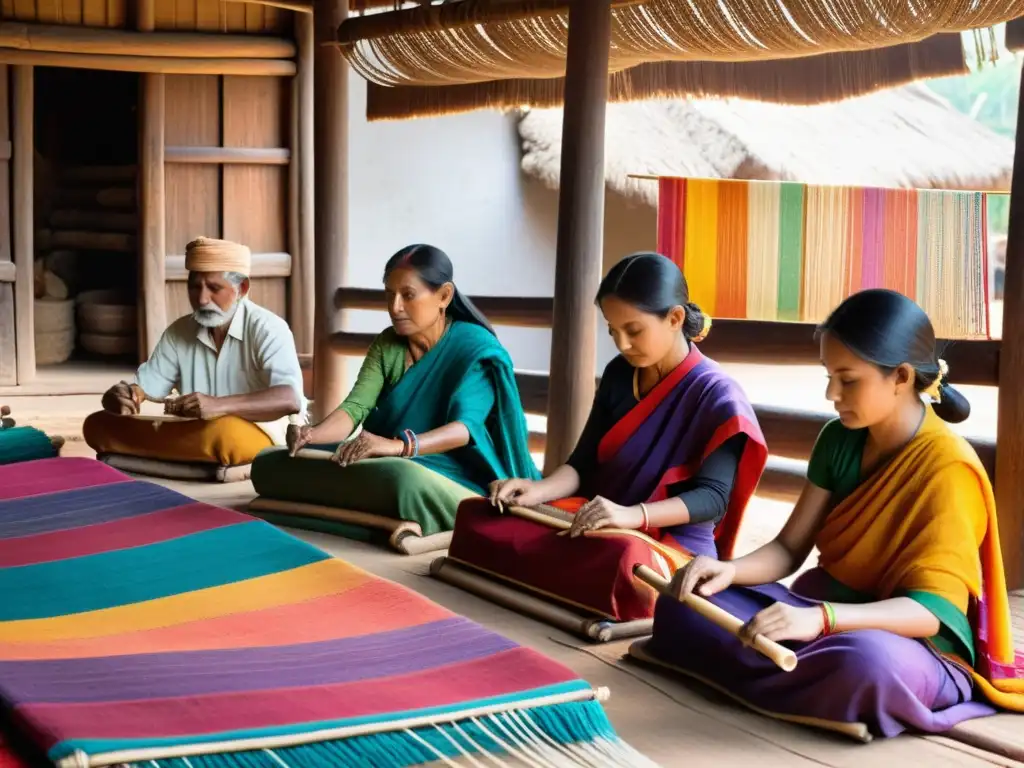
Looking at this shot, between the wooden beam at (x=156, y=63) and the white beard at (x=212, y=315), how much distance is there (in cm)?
304

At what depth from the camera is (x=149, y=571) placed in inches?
146

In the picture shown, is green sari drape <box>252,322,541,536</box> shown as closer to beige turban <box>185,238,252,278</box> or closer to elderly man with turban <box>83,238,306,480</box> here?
elderly man with turban <box>83,238,306,480</box>

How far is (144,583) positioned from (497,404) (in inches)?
71.6

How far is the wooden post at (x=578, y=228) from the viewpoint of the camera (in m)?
5.48

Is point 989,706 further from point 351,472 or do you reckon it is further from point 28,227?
point 28,227

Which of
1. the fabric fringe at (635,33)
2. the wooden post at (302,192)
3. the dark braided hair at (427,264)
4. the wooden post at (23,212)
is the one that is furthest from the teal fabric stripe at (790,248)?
the wooden post at (23,212)

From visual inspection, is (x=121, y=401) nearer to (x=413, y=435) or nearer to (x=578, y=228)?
(x=413, y=435)

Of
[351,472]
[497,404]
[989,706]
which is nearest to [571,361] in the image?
[497,404]

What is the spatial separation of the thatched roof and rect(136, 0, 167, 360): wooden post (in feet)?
10.3

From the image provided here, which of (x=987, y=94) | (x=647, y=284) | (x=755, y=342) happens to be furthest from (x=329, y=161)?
(x=987, y=94)

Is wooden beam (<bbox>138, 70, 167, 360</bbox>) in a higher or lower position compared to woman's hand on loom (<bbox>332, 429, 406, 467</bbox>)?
higher

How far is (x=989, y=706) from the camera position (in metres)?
3.11

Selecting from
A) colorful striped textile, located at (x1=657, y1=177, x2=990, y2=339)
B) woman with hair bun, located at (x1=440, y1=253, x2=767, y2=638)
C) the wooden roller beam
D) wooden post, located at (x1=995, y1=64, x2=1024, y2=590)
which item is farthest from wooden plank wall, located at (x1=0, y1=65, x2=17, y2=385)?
wooden post, located at (x1=995, y1=64, x2=1024, y2=590)

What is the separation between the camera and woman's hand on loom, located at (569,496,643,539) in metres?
3.68
